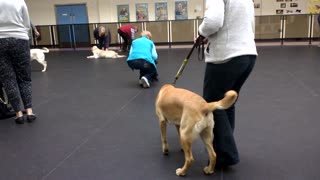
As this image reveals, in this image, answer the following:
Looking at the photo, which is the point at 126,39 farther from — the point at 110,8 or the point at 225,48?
the point at 225,48

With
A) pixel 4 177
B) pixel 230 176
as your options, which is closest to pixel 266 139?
pixel 230 176

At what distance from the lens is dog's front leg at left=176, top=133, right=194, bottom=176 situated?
8.29ft

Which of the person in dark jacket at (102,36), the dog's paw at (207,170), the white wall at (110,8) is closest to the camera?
the dog's paw at (207,170)

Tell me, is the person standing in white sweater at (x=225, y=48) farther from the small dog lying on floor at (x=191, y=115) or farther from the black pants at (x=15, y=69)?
the black pants at (x=15, y=69)

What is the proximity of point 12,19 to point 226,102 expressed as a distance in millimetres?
2926

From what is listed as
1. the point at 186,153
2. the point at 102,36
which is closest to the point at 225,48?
the point at 186,153

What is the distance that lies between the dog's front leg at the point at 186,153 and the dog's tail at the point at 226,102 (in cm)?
28

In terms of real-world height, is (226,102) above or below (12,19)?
below

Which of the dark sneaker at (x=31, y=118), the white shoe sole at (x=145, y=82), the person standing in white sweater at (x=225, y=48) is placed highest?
the person standing in white sweater at (x=225, y=48)

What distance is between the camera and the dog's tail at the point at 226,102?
2.29 meters

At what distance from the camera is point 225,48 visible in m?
2.47

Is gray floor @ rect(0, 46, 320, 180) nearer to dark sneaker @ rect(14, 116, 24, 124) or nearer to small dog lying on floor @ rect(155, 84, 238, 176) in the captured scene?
dark sneaker @ rect(14, 116, 24, 124)

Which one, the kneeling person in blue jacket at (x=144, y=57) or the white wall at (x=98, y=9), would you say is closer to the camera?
the kneeling person in blue jacket at (x=144, y=57)

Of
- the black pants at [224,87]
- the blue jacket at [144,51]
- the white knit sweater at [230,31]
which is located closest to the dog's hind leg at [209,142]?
the black pants at [224,87]
